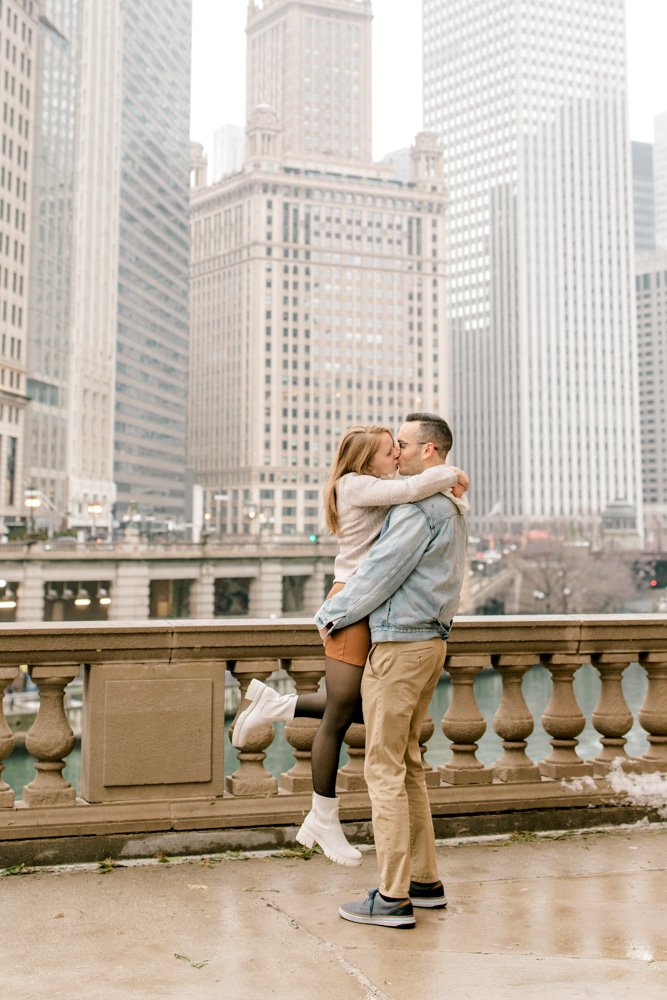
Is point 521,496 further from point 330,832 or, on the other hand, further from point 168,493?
point 330,832

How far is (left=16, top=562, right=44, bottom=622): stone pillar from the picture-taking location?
222 feet

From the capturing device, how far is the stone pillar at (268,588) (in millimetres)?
85500

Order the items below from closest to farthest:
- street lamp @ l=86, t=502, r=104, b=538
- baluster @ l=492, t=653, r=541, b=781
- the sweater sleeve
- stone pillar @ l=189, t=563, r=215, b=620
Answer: the sweater sleeve → baluster @ l=492, t=653, r=541, b=781 → stone pillar @ l=189, t=563, r=215, b=620 → street lamp @ l=86, t=502, r=104, b=538

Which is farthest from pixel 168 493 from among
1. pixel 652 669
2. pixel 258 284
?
pixel 652 669

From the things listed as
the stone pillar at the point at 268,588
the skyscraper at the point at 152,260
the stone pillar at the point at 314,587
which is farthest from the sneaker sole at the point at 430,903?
the skyscraper at the point at 152,260

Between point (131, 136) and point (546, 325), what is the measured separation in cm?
8358

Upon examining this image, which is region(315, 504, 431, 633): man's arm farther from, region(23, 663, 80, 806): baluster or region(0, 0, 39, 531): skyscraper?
region(0, 0, 39, 531): skyscraper

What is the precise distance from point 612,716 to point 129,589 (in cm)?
7048

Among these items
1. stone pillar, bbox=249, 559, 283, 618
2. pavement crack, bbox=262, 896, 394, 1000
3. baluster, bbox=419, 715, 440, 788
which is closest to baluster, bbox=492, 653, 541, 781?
baluster, bbox=419, 715, 440, 788

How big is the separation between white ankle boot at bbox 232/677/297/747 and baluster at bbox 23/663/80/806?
3.19ft

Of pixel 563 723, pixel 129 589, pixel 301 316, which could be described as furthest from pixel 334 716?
pixel 301 316

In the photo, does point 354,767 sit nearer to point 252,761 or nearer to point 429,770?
point 429,770

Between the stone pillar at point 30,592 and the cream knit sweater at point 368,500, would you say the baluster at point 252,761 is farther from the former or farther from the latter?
the stone pillar at point 30,592

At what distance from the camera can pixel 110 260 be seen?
426 feet
